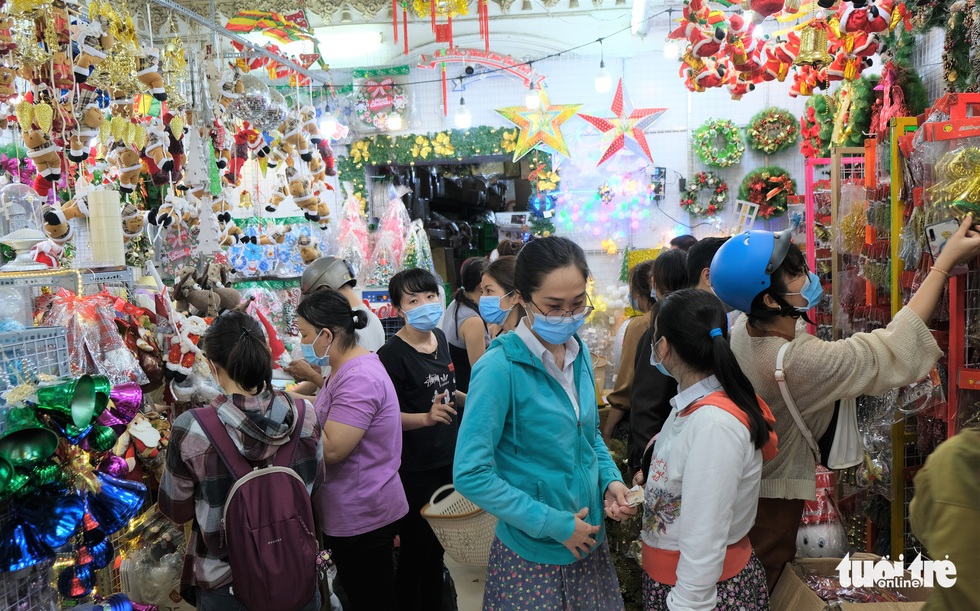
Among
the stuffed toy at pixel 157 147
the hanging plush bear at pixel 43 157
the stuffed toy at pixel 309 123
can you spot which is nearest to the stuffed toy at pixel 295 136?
the stuffed toy at pixel 309 123

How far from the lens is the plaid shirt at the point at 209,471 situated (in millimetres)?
2088

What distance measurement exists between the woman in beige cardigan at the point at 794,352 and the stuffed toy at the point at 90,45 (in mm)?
2597

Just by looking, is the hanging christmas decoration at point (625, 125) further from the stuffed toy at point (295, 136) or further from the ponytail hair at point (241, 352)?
the ponytail hair at point (241, 352)

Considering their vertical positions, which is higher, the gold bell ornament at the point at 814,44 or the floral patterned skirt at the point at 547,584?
the gold bell ornament at the point at 814,44

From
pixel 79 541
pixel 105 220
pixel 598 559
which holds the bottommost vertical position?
pixel 598 559

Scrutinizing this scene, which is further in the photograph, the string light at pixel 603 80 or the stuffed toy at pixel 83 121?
the string light at pixel 603 80

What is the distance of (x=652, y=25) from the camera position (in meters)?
8.38

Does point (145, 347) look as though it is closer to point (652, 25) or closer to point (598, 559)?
point (598, 559)

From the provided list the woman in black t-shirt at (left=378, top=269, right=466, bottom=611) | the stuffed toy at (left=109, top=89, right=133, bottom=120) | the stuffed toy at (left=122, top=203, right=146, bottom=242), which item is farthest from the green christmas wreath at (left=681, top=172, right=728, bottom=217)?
the stuffed toy at (left=109, top=89, right=133, bottom=120)

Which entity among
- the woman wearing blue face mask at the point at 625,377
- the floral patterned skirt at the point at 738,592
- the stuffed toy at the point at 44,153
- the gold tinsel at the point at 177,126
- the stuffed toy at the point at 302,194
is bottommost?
the floral patterned skirt at the point at 738,592

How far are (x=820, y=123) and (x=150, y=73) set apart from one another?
152 inches

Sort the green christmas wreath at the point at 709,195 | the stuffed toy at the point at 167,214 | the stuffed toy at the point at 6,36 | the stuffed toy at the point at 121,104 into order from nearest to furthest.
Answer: the stuffed toy at the point at 6,36 → the stuffed toy at the point at 121,104 → the stuffed toy at the point at 167,214 → the green christmas wreath at the point at 709,195

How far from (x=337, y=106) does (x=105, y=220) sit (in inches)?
249

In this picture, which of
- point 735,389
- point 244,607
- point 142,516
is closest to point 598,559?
point 735,389
